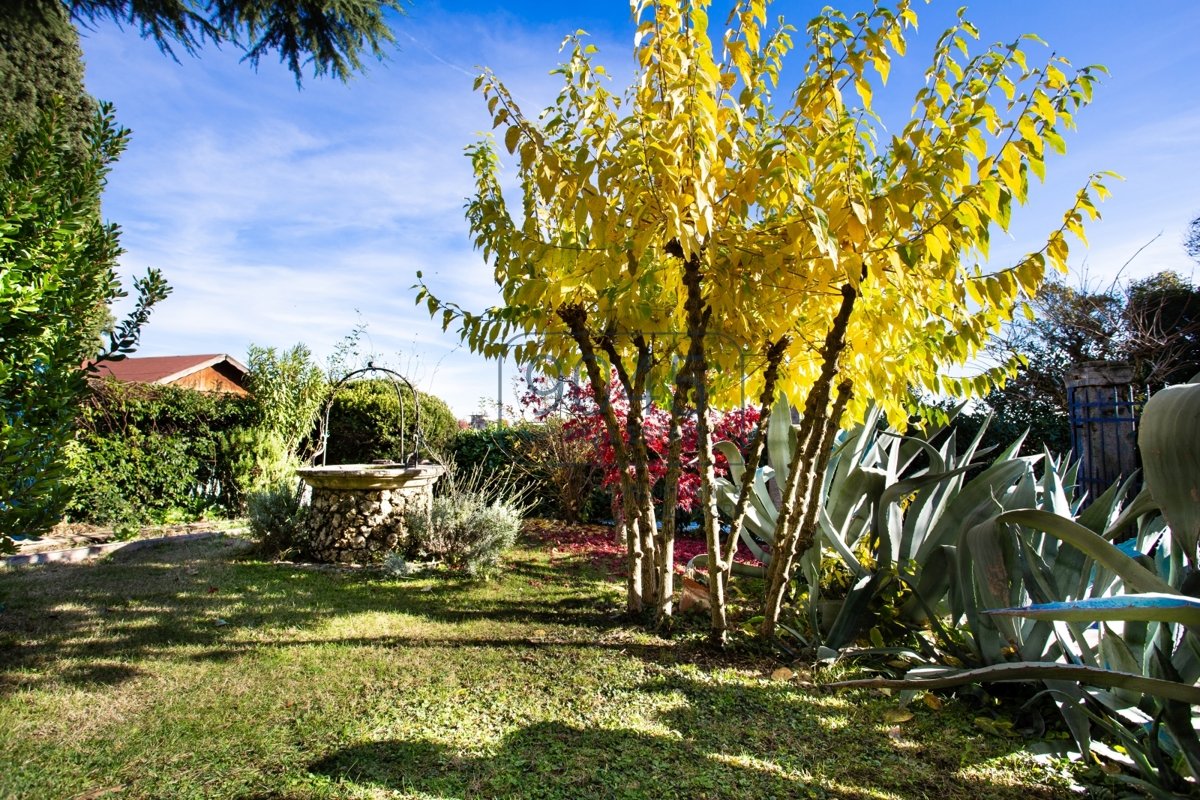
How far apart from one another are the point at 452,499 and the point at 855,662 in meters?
3.52

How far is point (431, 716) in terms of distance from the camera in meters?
2.71


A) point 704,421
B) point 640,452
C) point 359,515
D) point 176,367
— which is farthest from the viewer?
point 176,367

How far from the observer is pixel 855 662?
3.37 m

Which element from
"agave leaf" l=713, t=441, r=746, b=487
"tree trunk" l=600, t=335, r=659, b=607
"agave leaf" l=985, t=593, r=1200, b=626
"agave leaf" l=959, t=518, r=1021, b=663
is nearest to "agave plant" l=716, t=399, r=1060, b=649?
"agave leaf" l=959, t=518, r=1021, b=663

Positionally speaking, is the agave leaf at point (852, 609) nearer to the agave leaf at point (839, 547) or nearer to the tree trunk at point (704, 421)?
the agave leaf at point (839, 547)

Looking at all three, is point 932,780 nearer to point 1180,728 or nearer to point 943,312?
point 1180,728

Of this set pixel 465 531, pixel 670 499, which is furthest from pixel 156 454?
pixel 670 499

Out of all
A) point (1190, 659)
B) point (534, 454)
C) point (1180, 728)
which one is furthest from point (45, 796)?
point (534, 454)

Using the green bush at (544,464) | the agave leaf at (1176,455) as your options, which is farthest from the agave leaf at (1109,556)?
the green bush at (544,464)

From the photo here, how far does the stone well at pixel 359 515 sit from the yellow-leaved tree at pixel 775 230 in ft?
8.81

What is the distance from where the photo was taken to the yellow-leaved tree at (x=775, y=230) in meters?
2.54

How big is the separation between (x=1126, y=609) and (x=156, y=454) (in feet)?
31.1

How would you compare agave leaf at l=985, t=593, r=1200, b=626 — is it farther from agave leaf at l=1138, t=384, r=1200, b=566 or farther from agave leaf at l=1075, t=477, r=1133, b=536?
agave leaf at l=1075, t=477, r=1133, b=536

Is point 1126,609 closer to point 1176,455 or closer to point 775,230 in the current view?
point 1176,455
